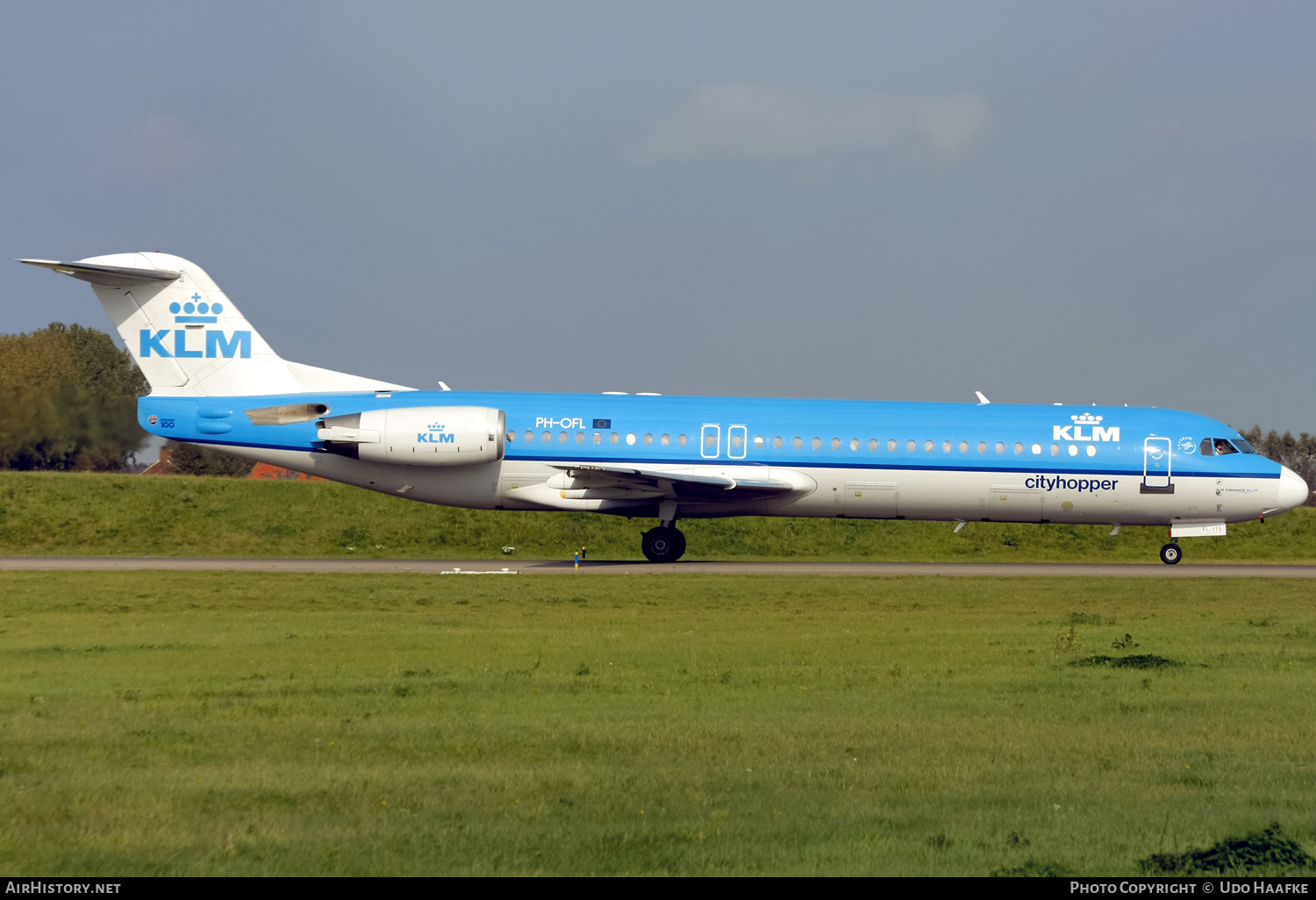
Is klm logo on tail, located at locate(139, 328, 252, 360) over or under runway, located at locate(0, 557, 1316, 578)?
over

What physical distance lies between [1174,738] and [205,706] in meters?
8.14

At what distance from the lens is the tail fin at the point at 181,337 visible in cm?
2984

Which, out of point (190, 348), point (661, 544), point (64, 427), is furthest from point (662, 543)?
point (64, 427)

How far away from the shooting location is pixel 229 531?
3628cm

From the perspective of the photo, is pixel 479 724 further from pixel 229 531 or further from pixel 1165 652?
pixel 229 531

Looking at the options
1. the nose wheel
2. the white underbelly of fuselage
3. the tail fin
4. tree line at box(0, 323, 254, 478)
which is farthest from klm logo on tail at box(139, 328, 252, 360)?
the nose wheel

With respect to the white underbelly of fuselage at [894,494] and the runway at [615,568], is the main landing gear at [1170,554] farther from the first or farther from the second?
the white underbelly of fuselage at [894,494]

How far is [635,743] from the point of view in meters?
9.33

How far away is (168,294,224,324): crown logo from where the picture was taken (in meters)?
30.0

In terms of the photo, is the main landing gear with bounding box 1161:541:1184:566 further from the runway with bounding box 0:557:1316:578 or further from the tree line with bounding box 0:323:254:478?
the tree line with bounding box 0:323:254:478

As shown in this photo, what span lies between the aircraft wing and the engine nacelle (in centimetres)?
188

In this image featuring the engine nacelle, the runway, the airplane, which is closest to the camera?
the runway

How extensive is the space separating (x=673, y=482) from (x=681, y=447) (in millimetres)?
1393

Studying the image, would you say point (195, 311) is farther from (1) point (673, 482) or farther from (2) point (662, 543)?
(2) point (662, 543)
